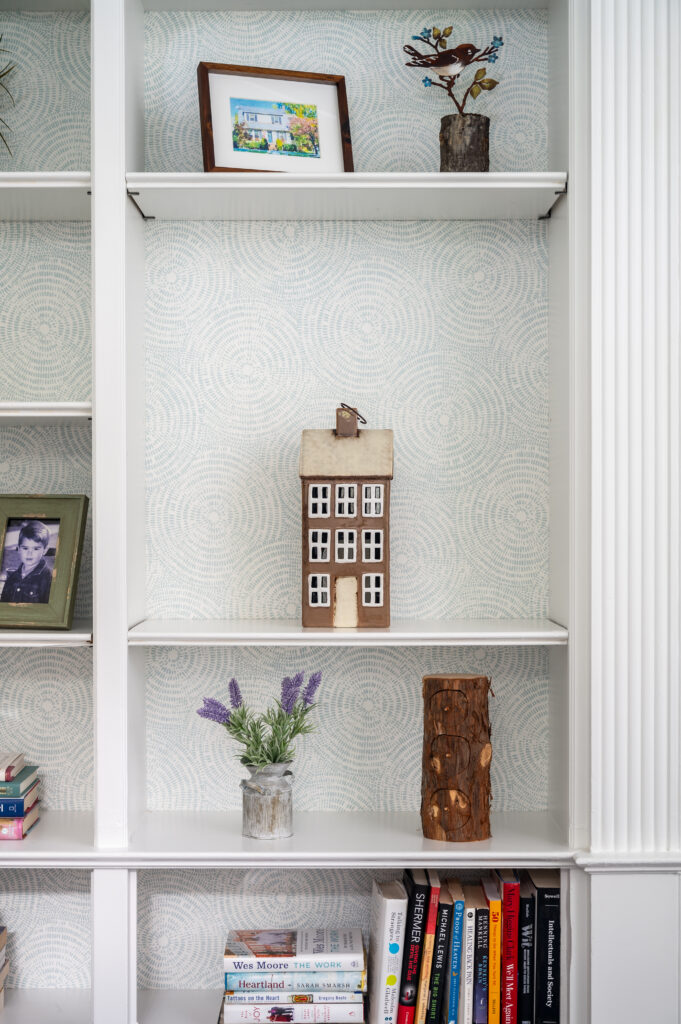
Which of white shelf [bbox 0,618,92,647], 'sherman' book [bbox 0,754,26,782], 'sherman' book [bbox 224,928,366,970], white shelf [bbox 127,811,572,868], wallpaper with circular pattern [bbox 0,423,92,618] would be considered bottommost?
'sherman' book [bbox 224,928,366,970]

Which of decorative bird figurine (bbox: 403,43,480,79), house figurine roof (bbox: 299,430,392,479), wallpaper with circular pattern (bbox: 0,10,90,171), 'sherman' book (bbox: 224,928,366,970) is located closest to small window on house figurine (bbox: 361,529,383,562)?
house figurine roof (bbox: 299,430,392,479)

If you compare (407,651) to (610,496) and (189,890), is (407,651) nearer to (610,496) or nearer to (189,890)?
(610,496)

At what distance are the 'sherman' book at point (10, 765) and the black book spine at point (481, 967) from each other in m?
0.94

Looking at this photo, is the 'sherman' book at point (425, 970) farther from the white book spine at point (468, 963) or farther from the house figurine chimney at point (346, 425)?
the house figurine chimney at point (346, 425)

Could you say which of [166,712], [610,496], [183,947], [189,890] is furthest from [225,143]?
[183,947]

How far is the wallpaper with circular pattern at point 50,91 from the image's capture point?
196 cm

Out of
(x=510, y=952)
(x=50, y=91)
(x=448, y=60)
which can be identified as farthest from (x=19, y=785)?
(x=448, y=60)

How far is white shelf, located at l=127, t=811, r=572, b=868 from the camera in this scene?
5.48 feet

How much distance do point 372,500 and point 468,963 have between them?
88cm

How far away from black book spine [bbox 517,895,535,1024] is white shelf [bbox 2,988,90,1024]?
0.84 metres

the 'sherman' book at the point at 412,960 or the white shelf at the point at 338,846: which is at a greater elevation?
the white shelf at the point at 338,846

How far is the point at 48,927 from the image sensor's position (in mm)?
1948

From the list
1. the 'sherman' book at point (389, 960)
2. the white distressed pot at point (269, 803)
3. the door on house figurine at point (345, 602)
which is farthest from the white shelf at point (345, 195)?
the 'sherman' book at point (389, 960)

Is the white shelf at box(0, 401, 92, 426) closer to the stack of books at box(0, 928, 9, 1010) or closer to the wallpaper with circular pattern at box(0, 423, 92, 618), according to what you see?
the wallpaper with circular pattern at box(0, 423, 92, 618)
